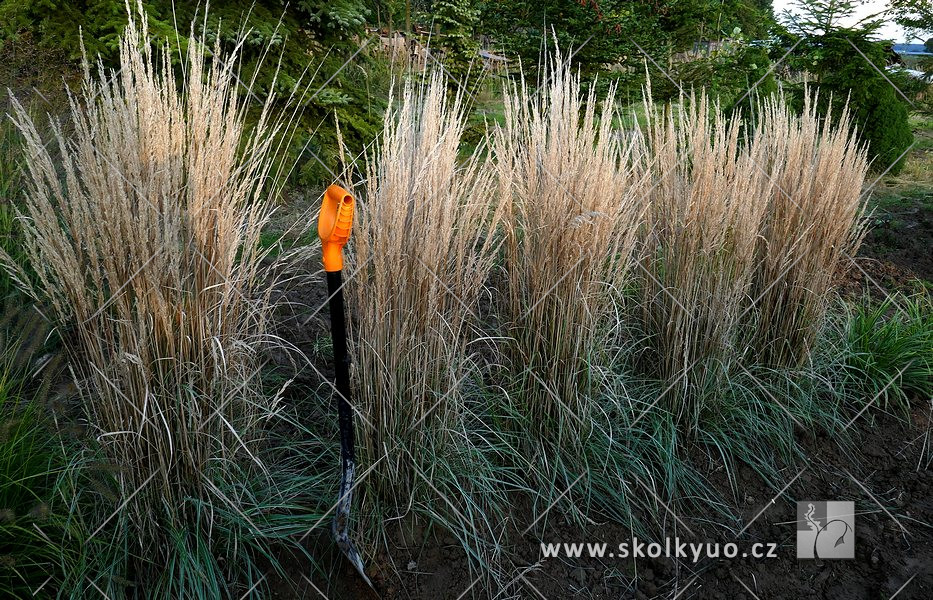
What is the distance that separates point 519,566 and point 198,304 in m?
1.38

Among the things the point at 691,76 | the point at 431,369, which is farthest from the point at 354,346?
the point at 691,76

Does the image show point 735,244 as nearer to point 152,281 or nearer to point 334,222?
point 334,222

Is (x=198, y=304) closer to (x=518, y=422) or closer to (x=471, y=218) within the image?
(x=471, y=218)

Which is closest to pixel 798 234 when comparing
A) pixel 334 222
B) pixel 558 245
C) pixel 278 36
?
pixel 558 245

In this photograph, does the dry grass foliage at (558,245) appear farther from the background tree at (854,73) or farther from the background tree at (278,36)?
the background tree at (854,73)

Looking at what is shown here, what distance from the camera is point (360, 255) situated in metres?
2.06

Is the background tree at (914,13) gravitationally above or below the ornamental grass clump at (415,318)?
above

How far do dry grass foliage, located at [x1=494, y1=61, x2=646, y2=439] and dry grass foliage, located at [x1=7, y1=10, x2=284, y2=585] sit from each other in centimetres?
100

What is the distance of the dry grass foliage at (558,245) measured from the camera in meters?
2.37

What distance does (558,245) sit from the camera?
7.91ft

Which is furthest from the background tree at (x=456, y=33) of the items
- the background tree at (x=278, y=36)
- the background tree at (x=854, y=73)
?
the background tree at (x=854, y=73)

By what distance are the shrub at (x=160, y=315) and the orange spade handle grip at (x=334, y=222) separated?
365 mm

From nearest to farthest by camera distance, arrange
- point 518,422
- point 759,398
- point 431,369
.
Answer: point 431,369
point 518,422
point 759,398

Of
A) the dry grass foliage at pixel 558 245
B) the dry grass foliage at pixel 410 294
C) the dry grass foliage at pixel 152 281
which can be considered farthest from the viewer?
the dry grass foliage at pixel 558 245
